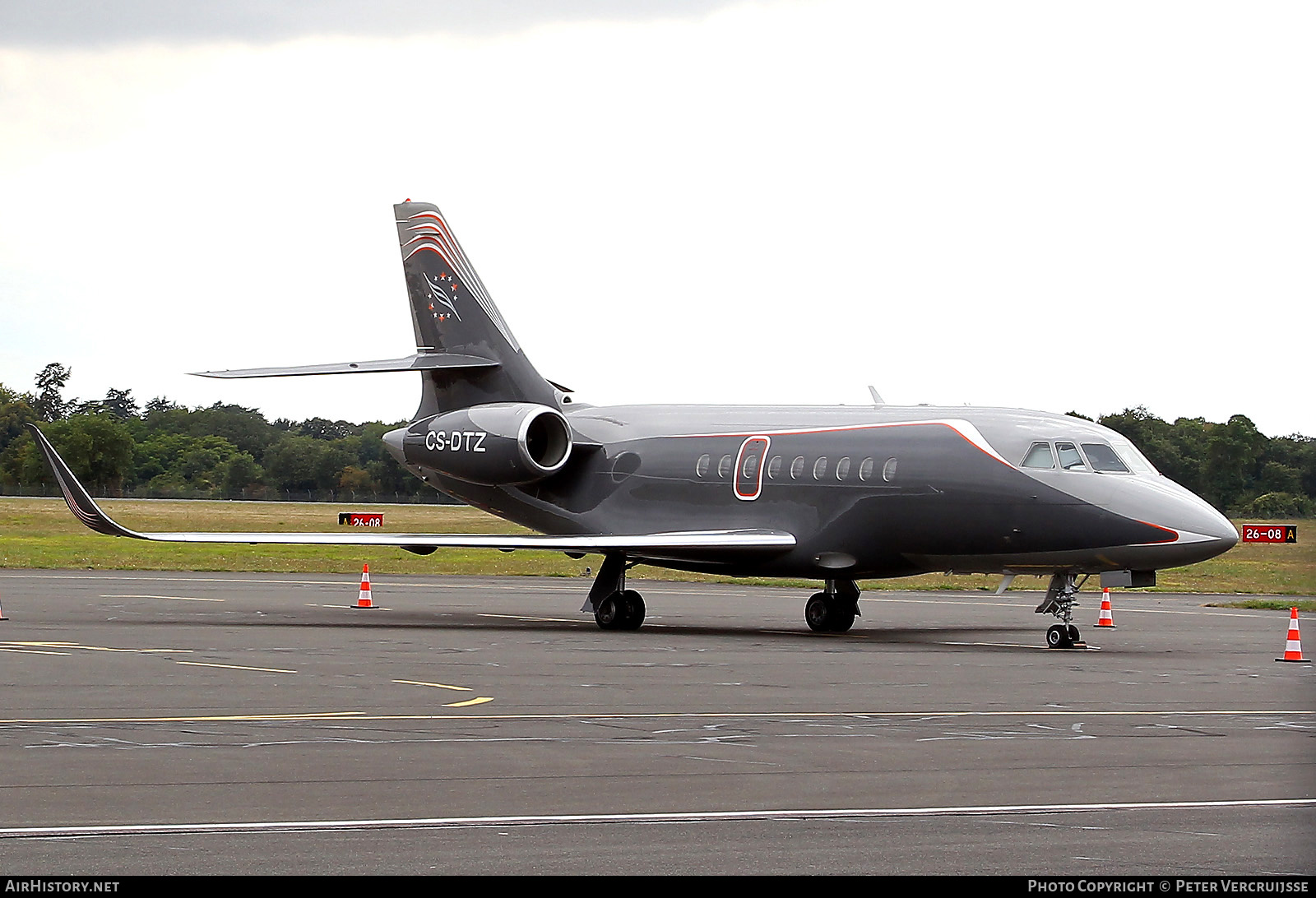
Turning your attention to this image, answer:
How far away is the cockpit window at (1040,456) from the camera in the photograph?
23.6 meters

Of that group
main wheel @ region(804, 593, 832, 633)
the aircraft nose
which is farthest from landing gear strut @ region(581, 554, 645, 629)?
the aircraft nose

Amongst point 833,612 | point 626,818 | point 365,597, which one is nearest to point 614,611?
point 833,612

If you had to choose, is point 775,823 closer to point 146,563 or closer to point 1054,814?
point 1054,814

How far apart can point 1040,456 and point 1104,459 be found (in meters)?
0.88

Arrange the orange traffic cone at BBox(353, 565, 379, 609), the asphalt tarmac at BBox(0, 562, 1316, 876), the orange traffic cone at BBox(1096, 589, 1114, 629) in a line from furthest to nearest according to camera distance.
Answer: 1. the orange traffic cone at BBox(353, 565, 379, 609)
2. the orange traffic cone at BBox(1096, 589, 1114, 629)
3. the asphalt tarmac at BBox(0, 562, 1316, 876)

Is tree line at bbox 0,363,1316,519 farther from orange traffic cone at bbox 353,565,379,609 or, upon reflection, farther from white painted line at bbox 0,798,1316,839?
white painted line at bbox 0,798,1316,839

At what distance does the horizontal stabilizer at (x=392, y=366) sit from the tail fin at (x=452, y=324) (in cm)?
12

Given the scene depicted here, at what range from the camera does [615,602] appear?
86.6ft

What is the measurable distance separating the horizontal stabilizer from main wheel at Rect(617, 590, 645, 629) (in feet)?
23.1

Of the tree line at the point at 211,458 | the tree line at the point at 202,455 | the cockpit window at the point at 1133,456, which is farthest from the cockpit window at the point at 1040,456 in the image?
the tree line at the point at 211,458

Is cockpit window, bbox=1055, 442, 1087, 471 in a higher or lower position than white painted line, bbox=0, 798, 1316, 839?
higher

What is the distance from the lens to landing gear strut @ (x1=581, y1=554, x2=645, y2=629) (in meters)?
26.4
